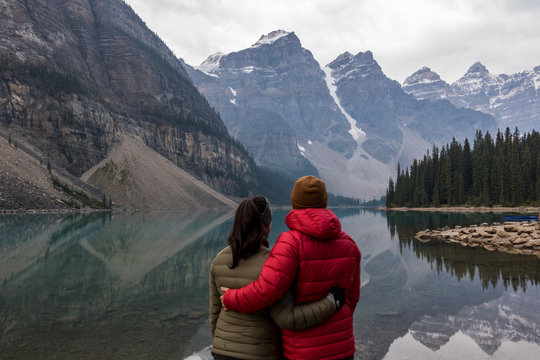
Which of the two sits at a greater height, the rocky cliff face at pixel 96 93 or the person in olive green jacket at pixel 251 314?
the rocky cliff face at pixel 96 93

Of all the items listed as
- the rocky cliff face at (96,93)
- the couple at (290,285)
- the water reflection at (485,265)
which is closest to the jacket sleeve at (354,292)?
the couple at (290,285)

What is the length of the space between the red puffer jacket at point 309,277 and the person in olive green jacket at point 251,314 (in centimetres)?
14

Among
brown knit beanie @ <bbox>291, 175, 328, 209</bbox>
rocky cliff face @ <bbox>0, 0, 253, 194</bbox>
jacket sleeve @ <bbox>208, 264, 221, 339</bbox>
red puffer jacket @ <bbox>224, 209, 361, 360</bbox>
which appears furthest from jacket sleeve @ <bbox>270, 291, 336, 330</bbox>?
rocky cliff face @ <bbox>0, 0, 253, 194</bbox>

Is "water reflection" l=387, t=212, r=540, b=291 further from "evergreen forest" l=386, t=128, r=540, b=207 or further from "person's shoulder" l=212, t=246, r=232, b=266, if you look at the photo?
"evergreen forest" l=386, t=128, r=540, b=207

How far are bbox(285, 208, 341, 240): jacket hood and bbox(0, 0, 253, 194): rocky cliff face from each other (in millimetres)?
105626

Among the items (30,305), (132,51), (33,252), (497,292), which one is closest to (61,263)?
(33,252)

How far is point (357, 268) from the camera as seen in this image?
15.3ft

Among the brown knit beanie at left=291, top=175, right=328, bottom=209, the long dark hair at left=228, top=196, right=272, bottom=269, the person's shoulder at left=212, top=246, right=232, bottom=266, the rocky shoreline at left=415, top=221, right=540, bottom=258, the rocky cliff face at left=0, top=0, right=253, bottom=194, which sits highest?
the rocky cliff face at left=0, top=0, right=253, bottom=194

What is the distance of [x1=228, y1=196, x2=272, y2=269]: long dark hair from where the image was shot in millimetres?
4309

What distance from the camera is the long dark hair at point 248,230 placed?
4309 millimetres

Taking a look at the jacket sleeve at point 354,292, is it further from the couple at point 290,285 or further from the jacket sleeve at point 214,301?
the jacket sleeve at point 214,301

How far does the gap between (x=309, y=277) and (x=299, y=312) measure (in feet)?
1.22

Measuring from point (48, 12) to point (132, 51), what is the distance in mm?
34698

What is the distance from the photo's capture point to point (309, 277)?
4.14 m
